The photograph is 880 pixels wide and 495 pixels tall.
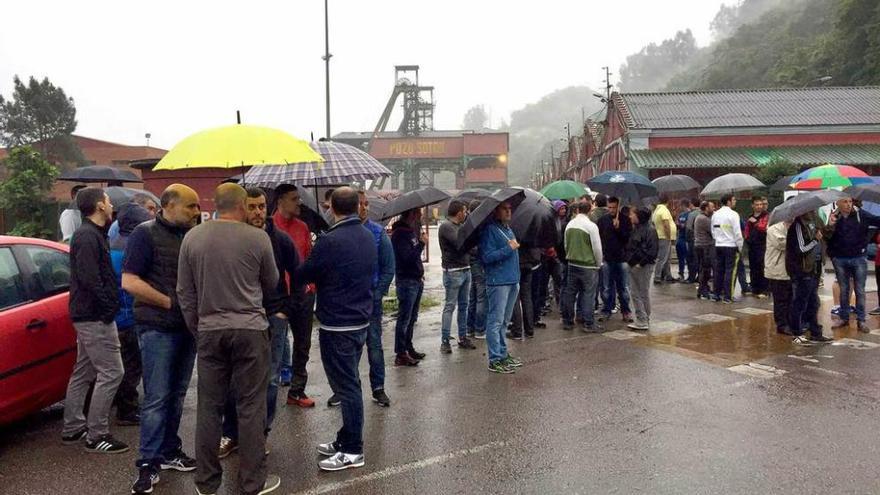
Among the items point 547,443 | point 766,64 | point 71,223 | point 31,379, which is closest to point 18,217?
point 71,223

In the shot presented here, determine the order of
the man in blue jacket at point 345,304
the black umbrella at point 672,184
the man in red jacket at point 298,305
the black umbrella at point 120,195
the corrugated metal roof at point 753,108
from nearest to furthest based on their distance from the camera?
the man in blue jacket at point 345,304 < the man in red jacket at point 298,305 < the black umbrella at point 120,195 < the black umbrella at point 672,184 < the corrugated metal roof at point 753,108

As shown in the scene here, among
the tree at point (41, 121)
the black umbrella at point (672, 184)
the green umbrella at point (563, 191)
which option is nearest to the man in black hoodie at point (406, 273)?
the green umbrella at point (563, 191)

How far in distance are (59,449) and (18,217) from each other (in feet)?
58.1

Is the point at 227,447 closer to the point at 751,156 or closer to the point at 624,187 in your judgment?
the point at 624,187

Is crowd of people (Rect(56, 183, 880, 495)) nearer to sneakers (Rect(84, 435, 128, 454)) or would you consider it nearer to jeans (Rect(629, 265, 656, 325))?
sneakers (Rect(84, 435, 128, 454))

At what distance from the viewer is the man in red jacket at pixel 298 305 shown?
5109mm

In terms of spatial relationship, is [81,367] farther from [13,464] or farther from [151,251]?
[151,251]

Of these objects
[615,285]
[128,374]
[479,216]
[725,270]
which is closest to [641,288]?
[615,285]

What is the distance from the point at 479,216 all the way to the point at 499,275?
2.08ft

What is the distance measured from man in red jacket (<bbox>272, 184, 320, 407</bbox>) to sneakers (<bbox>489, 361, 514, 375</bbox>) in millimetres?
1856

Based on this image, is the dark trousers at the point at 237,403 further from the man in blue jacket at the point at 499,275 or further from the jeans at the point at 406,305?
the man in blue jacket at the point at 499,275

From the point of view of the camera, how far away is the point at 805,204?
22.2 ft

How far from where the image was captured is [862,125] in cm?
2509

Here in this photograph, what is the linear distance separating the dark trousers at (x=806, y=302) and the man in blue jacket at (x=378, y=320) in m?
5.02
